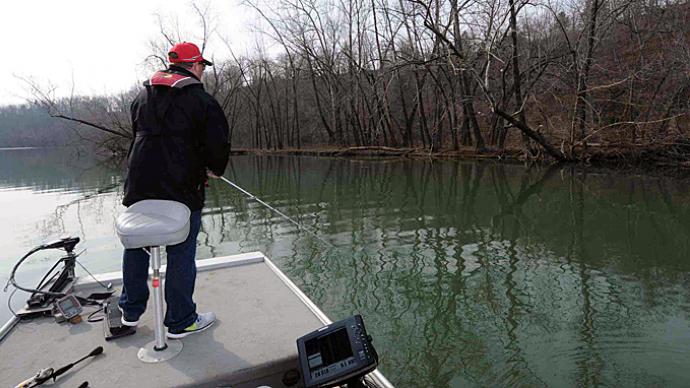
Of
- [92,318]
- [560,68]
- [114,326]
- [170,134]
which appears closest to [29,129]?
[560,68]

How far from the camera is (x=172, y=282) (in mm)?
2227

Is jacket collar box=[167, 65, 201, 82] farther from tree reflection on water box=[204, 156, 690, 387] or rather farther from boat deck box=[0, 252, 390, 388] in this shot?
tree reflection on water box=[204, 156, 690, 387]

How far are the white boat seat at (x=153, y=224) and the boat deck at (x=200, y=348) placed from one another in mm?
580

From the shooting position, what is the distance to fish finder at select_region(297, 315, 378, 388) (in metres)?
1.75

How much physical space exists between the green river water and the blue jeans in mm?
553

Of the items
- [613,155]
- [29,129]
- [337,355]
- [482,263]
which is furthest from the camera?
[29,129]

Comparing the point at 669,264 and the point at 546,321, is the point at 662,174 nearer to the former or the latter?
the point at 669,264

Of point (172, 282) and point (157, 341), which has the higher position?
point (172, 282)

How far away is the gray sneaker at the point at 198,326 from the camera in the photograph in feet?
7.45

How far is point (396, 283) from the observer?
4.50 metres

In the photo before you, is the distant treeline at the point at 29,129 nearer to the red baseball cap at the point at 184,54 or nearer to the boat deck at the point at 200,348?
the boat deck at the point at 200,348

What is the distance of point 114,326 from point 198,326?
1.37ft

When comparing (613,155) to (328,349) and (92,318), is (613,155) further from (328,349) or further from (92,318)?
(92,318)

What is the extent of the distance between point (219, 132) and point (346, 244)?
4.18m
